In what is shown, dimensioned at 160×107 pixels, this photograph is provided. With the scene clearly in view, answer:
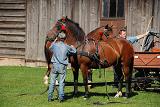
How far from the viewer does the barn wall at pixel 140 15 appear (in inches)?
799

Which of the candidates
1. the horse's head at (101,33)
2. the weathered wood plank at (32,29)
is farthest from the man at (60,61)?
the weathered wood plank at (32,29)

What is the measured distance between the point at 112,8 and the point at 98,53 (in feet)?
26.5

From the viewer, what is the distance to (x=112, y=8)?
2133cm

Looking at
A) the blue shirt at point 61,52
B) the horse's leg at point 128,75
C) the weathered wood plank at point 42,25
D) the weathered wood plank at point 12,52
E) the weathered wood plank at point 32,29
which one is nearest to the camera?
the blue shirt at point 61,52

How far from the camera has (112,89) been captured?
15.7 metres

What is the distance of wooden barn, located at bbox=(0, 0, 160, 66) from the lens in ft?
67.8

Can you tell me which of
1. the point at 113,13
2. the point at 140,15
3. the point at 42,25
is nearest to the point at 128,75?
the point at 140,15

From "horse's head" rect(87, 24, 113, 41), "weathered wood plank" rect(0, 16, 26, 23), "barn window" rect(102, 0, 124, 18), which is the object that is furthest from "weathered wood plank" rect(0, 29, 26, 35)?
"horse's head" rect(87, 24, 113, 41)

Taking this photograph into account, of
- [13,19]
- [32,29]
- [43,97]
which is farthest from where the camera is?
[13,19]

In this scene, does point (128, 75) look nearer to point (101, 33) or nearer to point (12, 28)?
point (101, 33)

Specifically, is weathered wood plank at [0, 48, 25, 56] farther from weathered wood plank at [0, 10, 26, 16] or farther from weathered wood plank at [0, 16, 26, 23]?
weathered wood plank at [0, 10, 26, 16]

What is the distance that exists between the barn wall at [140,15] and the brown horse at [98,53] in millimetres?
6182

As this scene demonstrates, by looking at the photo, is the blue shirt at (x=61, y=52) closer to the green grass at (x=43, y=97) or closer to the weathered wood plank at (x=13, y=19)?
the green grass at (x=43, y=97)

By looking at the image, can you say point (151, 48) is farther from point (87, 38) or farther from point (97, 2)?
point (97, 2)
